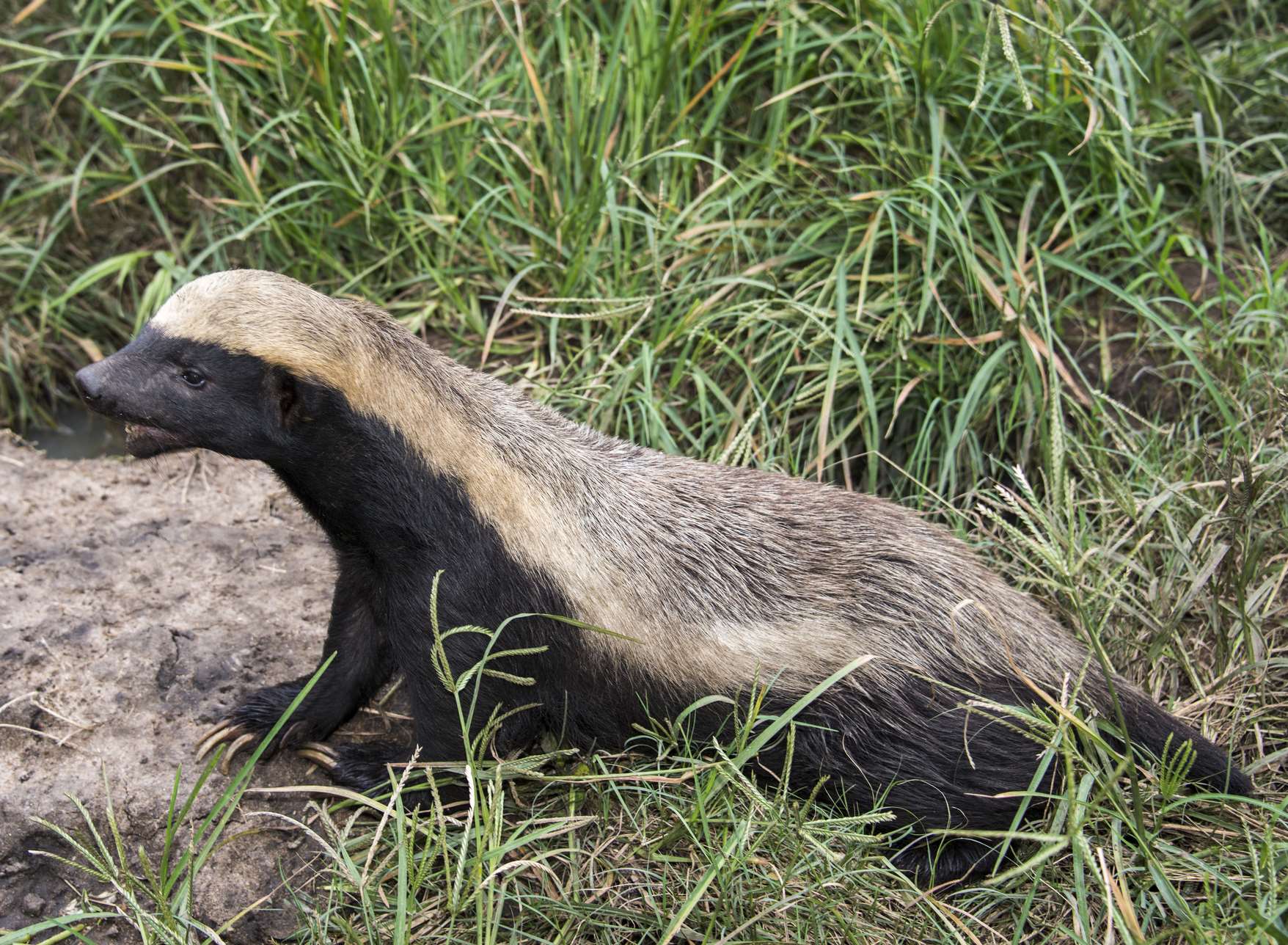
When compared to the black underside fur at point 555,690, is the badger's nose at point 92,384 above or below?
above

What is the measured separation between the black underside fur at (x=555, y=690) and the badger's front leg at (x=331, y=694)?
13cm

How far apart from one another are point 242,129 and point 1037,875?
472cm

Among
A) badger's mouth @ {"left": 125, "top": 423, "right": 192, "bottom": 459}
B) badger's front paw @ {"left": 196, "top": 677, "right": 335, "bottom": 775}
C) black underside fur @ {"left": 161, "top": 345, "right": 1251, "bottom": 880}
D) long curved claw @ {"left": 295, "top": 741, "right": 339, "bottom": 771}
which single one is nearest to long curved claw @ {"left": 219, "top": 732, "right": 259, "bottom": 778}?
badger's front paw @ {"left": 196, "top": 677, "right": 335, "bottom": 775}

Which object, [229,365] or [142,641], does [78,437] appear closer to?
[142,641]

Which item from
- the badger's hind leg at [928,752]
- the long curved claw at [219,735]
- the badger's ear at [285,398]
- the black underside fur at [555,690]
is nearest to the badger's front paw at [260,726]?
the long curved claw at [219,735]

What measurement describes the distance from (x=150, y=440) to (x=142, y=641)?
101 cm

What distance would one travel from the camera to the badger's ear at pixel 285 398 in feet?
11.6

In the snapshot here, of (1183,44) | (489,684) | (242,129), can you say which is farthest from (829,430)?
(242,129)

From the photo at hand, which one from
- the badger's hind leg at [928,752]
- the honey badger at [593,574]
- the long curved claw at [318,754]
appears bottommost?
the long curved claw at [318,754]

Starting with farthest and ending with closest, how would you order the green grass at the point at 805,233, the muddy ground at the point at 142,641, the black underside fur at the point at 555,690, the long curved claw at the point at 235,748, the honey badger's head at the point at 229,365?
the green grass at the point at 805,233, the long curved claw at the point at 235,748, the muddy ground at the point at 142,641, the black underside fur at the point at 555,690, the honey badger's head at the point at 229,365

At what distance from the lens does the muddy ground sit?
375 centimetres

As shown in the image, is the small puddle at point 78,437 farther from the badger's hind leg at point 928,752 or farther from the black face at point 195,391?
the badger's hind leg at point 928,752

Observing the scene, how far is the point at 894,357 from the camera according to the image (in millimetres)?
5113

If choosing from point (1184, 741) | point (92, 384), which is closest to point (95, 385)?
point (92, 384)
